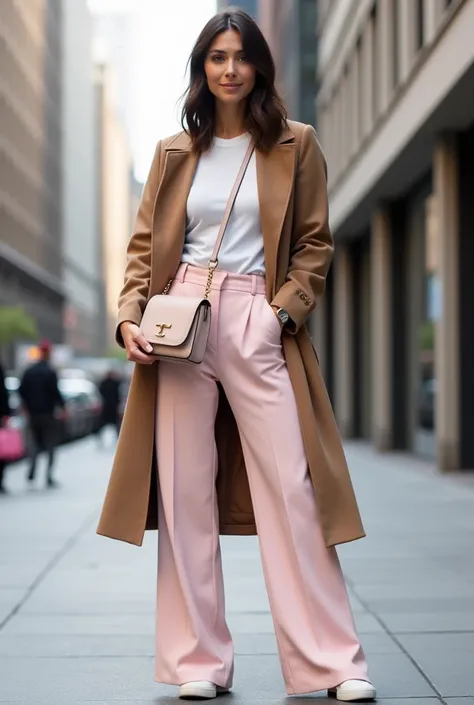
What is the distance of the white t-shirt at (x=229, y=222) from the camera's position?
13.9 feet

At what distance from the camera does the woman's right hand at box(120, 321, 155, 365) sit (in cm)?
408

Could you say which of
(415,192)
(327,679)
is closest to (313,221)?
(327,679)

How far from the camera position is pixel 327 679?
404 cm

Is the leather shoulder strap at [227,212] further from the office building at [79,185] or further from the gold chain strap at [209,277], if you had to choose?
the office building at [79,185]

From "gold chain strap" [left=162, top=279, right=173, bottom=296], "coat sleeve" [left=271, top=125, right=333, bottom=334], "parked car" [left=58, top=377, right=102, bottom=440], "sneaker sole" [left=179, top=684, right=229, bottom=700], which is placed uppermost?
"coat sleeve" [left=271, top=125, right=333, bottom=334]

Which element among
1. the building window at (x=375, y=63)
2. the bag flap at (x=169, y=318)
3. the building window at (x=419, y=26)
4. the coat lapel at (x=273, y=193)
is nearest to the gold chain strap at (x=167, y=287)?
the bag flap at (x=169, y=318)

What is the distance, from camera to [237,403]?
4.17 meters

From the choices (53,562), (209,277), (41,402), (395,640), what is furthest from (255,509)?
(41,402)

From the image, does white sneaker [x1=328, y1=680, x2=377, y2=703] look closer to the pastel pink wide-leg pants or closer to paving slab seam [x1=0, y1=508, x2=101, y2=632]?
the pastel pink wide-leg pants

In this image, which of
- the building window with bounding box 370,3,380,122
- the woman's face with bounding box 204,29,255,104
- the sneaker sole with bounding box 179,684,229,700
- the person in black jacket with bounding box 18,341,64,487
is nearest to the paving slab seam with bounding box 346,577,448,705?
the sneaker sole with bounding box 179,684,229,700

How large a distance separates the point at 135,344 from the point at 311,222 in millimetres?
676

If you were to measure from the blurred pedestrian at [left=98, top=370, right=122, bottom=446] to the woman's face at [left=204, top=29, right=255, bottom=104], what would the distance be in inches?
943

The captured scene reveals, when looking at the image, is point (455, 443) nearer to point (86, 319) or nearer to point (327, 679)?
point (327, 679)

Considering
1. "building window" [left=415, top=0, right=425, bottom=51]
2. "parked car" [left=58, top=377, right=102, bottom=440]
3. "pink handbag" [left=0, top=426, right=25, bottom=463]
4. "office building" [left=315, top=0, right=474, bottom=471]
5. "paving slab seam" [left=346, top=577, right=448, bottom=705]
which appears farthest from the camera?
"parked car" [left=58, top=377, right=102, bottom=440]
